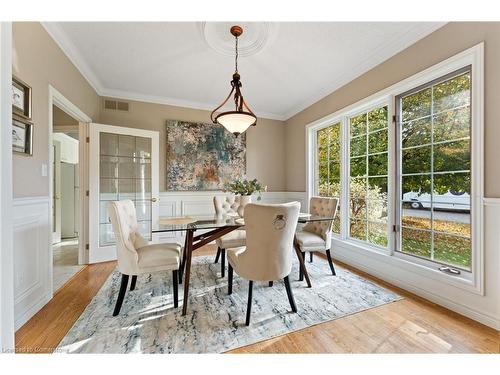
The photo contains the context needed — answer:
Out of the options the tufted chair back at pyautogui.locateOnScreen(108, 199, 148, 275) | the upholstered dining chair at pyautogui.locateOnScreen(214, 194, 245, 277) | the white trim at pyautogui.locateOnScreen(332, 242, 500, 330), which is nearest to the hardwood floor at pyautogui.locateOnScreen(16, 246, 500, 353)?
the white trim at pyautogui.locateOnScreen(332, 242, 500, 330)

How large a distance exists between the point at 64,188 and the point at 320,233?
17.8 feet

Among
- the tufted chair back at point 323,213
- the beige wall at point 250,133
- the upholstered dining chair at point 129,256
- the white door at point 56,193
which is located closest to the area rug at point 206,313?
the upholstered dining chair at point 129,256

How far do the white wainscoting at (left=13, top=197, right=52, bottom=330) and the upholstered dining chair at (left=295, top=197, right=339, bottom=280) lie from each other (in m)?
2.50

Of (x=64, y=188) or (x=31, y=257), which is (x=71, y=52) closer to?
(x=31, y=257)

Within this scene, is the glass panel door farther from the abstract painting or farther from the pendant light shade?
the pendant light shade

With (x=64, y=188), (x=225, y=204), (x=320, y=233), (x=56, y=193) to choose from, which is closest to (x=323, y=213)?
(x=320, y=233)

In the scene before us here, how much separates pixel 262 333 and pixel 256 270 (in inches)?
17.2

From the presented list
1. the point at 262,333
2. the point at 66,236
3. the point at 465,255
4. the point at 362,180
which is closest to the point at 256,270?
the point at 262,333

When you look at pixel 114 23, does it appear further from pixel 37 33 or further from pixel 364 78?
pixel 364 78

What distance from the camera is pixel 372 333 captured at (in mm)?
1597

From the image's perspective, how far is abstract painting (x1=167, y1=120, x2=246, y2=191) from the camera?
390 centimetres

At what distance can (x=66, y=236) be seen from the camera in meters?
4.64

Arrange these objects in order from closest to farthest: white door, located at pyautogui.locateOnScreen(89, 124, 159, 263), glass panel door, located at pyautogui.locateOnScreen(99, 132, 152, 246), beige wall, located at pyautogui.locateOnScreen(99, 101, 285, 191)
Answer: white door, located at pyautogui.locateOnScreen(89, 124, 159, 263), glass panel door, located at pyautogui.locateOnScreen(99, 132, 152, 246), beige wall, located at pyautogui.locateOnScreen(99, 101, 285, 191)

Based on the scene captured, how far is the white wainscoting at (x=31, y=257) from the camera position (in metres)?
1.69
